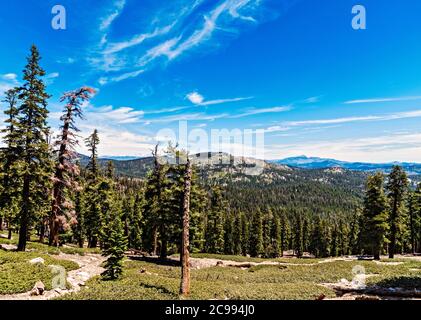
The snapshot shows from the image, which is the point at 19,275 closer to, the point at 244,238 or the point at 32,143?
the point at 32,143

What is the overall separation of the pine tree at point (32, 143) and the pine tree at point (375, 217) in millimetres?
42952

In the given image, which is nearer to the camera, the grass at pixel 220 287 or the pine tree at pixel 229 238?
the grass at pixel 220 287

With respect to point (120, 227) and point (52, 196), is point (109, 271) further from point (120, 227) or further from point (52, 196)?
point (52, 196)

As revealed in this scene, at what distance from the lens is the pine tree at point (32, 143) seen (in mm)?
26188

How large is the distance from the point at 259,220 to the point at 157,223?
60.0 meters

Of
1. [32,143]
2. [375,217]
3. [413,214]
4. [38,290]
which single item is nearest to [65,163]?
[32,143]

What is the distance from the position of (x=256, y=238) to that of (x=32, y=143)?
244ft

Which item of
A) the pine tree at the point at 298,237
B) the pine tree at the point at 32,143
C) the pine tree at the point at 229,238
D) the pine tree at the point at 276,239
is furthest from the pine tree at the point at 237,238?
the pine tree at the point at 32,143

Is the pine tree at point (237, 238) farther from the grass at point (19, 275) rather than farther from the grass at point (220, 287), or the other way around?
the grass at point (19, 275)

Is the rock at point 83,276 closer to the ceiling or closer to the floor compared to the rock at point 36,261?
closer to the floor

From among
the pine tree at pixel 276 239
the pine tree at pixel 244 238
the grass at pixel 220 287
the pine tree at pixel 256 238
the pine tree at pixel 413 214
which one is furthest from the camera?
the pine tree at pixel 276 239

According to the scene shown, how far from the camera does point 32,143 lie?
2631 cm

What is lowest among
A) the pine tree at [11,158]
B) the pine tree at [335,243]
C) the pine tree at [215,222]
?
the pine tree at [335,243]
